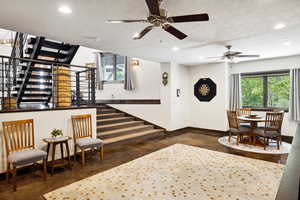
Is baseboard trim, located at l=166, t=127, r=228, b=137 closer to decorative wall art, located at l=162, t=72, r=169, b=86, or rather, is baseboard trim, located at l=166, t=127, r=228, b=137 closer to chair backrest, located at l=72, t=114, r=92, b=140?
decorative wall art, located at l=162, t=72, r=169, b=86

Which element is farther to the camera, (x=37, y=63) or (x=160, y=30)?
(x=37, y=63)

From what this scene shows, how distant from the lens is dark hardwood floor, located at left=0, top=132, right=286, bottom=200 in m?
2.57

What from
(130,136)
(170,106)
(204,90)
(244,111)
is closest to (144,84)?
(170,106)

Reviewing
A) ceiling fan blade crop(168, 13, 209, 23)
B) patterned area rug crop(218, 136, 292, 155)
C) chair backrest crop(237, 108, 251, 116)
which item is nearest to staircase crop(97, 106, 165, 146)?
patterned area rug crop(218, 136, 292, 155)

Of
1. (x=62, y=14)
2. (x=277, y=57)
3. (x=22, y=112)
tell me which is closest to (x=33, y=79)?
(x=22, y=112)

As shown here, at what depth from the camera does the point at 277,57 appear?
227 inches

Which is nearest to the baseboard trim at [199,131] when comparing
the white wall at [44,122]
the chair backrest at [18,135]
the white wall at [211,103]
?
the white wall at [211,103]

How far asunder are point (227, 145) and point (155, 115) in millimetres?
2727

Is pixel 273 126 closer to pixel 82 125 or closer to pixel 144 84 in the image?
pixel 144 84

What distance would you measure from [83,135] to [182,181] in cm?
243

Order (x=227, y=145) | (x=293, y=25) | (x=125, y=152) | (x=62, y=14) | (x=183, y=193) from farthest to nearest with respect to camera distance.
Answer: (x=227, y=145) < (x=125, y=152) < (x=293, y=25) < (x=62, y=14) < (x=183, y=193)

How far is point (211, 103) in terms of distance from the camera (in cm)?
686

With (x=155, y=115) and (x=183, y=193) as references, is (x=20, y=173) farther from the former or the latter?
(x=155, y=115)

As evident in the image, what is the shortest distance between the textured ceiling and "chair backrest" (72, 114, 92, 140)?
1.75 meters
